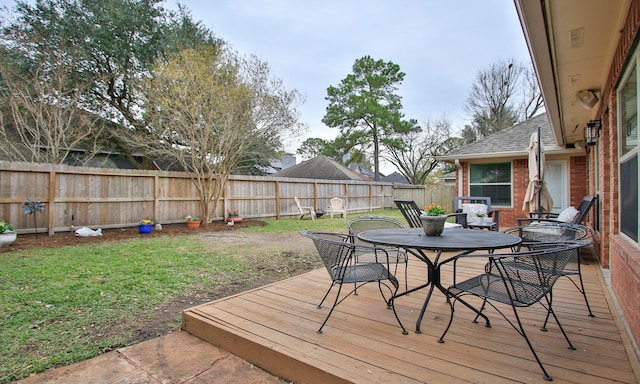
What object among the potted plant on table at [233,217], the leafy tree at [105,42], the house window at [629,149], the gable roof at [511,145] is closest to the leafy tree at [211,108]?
the potted plant on table at [233,217]

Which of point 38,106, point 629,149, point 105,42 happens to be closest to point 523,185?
point 629,149

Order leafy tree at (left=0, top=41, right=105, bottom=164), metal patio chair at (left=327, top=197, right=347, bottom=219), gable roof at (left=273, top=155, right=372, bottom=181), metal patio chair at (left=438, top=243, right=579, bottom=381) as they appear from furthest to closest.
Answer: gable roof at (left=273, top=155, right=372, bottom=181) → metal patio chair at (left=327, top=197, right=347, bottom=219) → leafy tree at (left=0, top=41, right=105, bottom=164) → metal patio chair at (left=438, top=243, right=579, bottom=381)

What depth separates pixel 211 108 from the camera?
862 centimetres

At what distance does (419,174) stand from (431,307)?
25.6 m

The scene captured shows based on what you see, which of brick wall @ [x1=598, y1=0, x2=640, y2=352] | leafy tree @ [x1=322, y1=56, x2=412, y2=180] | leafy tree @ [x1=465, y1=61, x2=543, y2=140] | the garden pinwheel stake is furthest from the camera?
leafy tree @ [x1=322, y1=56, x2=412, y2=180]

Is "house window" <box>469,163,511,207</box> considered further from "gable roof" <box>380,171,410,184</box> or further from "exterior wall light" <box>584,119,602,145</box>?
"gable roof" <box>380,171,410,184</box>

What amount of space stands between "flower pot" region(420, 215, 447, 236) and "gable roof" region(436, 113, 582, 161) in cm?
725

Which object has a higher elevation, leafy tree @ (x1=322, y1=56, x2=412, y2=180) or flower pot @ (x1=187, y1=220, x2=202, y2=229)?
leafy tree @ (x1=322, y1=56, x2=412, y2=180)

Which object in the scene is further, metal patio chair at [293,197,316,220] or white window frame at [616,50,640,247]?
metal patio chair at [293,197,316,220]

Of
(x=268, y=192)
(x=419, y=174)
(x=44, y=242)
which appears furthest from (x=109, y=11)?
(x=419, y=174)

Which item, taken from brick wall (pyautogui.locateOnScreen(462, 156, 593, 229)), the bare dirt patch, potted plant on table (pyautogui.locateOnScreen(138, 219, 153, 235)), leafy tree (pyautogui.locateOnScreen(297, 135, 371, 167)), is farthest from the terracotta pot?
leafy tree (pyautogui.locateOnScreen(297, 135, 371, 167))

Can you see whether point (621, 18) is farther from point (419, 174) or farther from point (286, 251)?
point (419, 174)

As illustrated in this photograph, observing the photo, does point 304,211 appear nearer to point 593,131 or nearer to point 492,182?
point 492,182

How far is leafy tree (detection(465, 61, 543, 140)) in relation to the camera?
63.0ft
